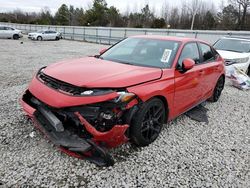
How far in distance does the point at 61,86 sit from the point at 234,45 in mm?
8233

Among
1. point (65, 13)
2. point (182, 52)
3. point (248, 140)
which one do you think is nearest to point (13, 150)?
point (182, 52)

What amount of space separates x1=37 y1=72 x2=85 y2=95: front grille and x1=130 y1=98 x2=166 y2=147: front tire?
0.82 metres

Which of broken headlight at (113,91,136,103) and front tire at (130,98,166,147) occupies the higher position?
broken headlight at (113,91,136,103)

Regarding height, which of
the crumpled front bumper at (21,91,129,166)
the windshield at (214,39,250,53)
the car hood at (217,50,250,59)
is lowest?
the crumpled front bumper at (21,91,129,166)

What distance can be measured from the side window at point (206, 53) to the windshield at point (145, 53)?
997 millimetres

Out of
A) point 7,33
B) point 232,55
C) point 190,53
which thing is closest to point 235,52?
point 232,55

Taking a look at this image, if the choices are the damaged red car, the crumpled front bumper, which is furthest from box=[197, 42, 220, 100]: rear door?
the crumpled front bumper

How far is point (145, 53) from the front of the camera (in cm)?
386

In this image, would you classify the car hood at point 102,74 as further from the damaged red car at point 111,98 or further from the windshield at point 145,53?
the windshield at point 145,53

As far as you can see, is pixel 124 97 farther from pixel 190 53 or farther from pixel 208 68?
pixel 208 68

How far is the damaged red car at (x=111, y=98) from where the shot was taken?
261 centimetres

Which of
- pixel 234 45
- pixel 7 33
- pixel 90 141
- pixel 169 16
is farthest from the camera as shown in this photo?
pixel 169 16

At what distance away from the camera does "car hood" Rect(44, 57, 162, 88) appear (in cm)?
272

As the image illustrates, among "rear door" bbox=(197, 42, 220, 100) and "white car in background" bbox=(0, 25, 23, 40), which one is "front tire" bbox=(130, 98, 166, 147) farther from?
"white car in background" bbox=(0, 25, 23, 40)
